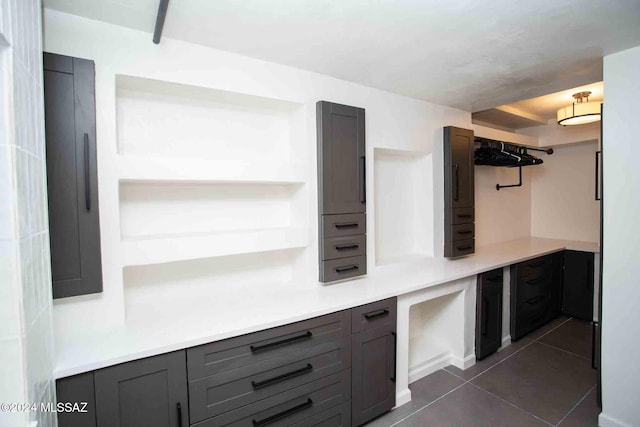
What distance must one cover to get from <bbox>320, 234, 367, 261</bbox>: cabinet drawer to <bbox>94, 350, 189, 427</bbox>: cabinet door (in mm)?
1081

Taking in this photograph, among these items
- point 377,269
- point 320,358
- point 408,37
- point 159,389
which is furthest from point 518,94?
point 159,389

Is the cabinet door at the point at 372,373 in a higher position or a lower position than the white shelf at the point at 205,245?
lower

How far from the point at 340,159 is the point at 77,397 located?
1.82 metres

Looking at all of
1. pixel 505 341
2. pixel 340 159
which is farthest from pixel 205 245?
pixel 505 341

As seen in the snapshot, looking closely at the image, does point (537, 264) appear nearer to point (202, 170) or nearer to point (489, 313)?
point (489, 313)

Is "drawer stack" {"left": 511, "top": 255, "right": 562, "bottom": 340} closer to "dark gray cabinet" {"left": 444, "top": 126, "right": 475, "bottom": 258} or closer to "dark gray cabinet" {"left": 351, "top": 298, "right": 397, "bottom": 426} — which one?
"dark gray cabinet" {"left": 444, "top": 126, "right": 475, "bottom": 258}

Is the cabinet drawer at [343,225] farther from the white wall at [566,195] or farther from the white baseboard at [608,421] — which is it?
the white wall at [566,195]

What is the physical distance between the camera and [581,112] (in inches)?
114

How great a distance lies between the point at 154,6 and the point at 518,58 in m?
2.11

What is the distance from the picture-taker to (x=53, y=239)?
1309 millimetres

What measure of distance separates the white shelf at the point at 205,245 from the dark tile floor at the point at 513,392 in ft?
4.34

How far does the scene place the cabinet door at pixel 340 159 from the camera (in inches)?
82.0

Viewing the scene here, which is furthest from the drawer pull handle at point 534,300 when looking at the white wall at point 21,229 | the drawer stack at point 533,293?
the white wall at point 21,229

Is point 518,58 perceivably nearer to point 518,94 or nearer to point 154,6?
point 518,94
